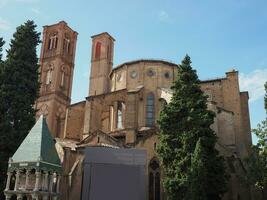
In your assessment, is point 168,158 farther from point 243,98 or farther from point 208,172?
point 243,98

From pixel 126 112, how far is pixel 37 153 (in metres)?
13.2

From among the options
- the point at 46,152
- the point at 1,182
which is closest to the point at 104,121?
the point at 1,182

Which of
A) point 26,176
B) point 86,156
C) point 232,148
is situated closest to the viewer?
point 26,176

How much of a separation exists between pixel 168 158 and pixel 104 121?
38.4 feet

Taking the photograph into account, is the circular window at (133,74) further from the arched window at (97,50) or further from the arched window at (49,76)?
the arched window at (97,50)

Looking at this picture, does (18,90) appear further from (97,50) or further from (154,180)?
(97,50)

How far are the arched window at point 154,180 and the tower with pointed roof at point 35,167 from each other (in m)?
9.38

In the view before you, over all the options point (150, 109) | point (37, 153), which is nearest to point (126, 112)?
point (150, 109)

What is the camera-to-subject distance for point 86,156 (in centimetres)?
2056

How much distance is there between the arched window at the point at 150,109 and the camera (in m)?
28.3

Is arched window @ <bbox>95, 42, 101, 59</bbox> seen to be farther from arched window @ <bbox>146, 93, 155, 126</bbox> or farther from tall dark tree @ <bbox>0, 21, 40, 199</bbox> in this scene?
tall dark tree @ <bbox>0, 21, 40, 199</bbox>

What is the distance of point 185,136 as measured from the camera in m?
18.6

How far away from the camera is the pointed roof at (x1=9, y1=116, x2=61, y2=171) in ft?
45.7

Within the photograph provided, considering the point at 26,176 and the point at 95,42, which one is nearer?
the point at 26,176
